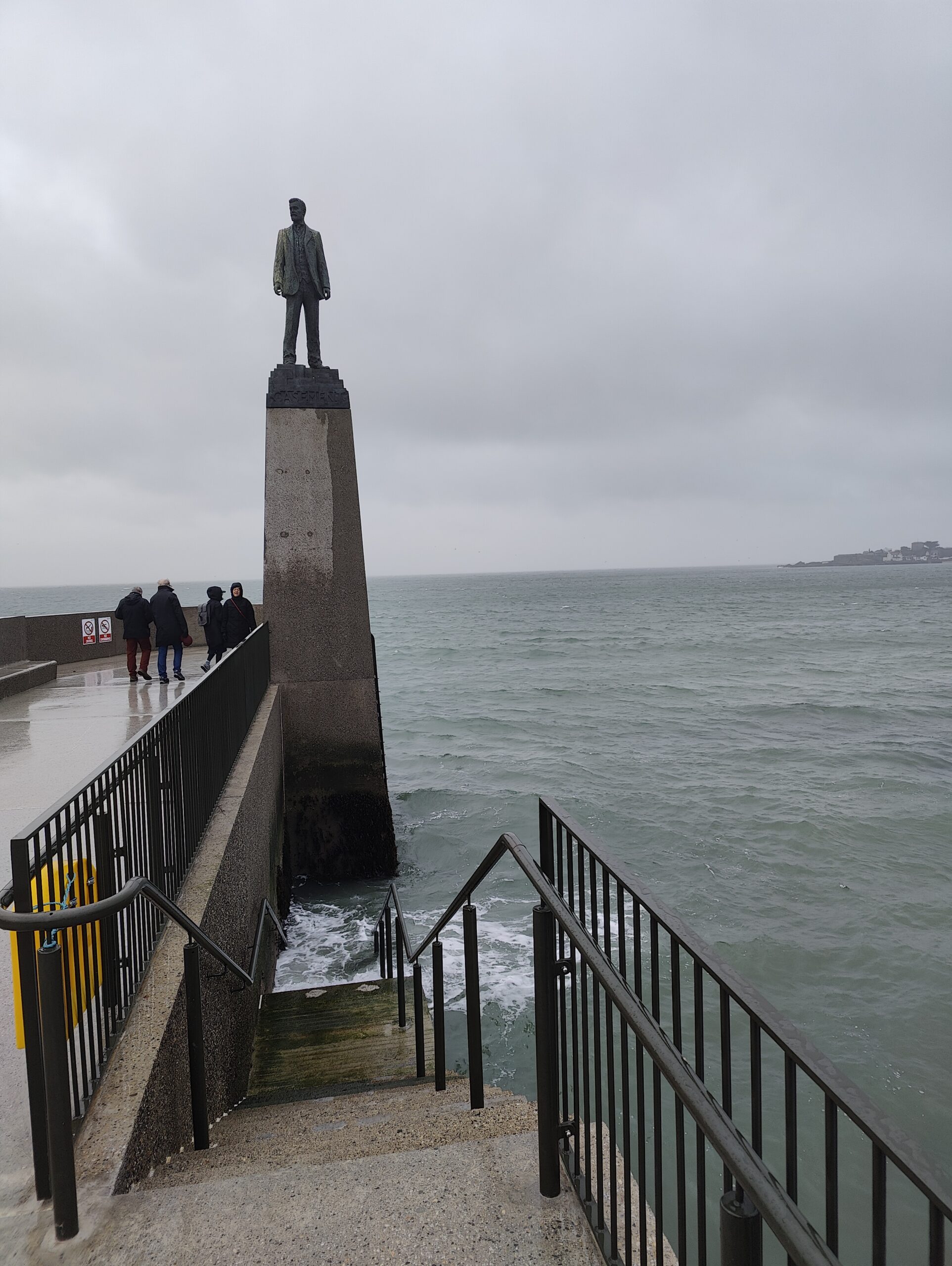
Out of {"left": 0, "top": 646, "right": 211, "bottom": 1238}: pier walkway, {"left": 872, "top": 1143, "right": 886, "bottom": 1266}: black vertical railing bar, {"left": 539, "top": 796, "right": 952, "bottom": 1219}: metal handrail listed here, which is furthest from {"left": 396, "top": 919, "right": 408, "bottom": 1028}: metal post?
{"left": 872, "top": 1143, "right": 886, "bottom": 1266}: black vertical railing bar

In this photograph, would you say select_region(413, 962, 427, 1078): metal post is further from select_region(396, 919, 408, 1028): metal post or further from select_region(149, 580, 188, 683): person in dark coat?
select_region(149, 580, 188, 683): person in dark coat

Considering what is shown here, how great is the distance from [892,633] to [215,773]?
198 feet

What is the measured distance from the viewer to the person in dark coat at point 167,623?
11.8 m

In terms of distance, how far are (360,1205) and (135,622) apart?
10952 millimetres

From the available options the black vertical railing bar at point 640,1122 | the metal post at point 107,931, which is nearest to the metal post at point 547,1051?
the black vertical railing bar at point 640,1122

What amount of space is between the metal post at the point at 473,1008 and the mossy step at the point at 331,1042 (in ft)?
6.18

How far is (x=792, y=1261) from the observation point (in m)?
1.18

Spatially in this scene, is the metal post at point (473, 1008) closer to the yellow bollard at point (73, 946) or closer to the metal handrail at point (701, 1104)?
the metal handrail at point (701, 1104)

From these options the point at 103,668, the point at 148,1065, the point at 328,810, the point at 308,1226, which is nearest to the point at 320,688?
the point at 328,810

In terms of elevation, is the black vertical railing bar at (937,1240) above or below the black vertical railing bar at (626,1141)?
above

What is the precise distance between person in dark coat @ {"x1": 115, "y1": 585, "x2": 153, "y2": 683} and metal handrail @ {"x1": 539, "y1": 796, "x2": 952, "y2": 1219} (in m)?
11.3

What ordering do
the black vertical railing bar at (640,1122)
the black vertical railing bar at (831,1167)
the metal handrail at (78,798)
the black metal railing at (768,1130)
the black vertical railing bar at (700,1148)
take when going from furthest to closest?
1. the metal handrail at (78,798)
2. the black vertical railing bar at (640,1122)
3. the black vertical railing bar at (700,1148)
4. the black vertical railing bar at (831,1167)
5. the black metal railing at (768,1130)

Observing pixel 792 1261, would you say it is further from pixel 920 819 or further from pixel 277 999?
pixel 920 819

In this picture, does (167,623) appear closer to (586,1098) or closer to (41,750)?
(41,750)
